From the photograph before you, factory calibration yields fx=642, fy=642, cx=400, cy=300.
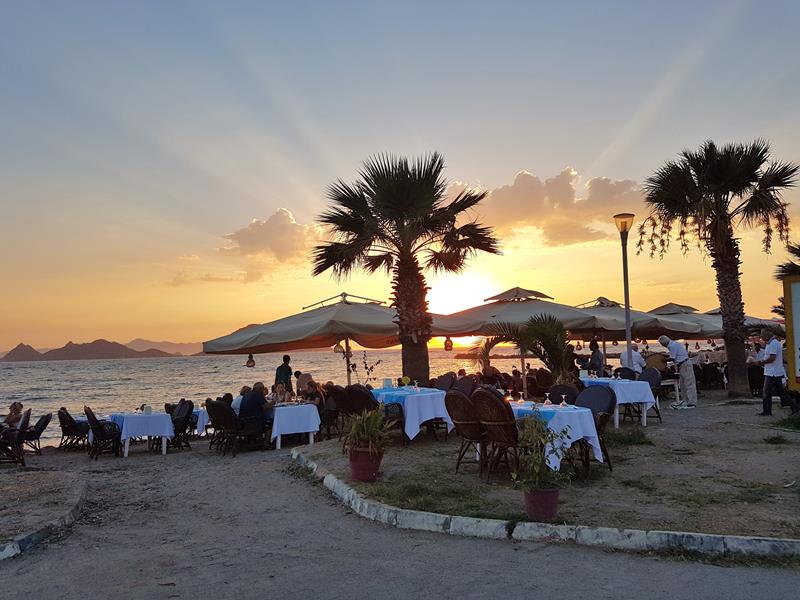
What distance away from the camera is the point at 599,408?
8.49 meters

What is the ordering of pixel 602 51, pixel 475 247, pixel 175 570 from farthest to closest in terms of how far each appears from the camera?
pixel 475 247 → pixel 602 51 → pixel 175 570

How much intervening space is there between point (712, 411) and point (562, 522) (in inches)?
417

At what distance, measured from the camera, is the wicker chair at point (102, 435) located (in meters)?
12.2

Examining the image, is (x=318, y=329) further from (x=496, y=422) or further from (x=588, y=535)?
(x=588, y=535)

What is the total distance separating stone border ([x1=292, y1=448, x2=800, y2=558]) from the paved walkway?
0.49ft

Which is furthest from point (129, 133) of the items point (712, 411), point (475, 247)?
point (712, 411)

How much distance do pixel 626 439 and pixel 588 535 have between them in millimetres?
5579

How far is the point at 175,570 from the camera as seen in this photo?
4.80 m

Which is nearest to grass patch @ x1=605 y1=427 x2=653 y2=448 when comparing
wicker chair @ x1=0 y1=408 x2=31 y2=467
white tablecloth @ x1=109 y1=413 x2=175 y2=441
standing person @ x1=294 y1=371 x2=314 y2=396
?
standing person @ x1=294 y1=371 x2=314 y2=396

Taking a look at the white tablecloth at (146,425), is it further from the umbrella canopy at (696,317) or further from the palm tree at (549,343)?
the umbrella canopy at (696,317)

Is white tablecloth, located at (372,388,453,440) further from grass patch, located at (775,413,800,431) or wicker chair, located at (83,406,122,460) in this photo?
grass patch, located at (775,413,800,431)

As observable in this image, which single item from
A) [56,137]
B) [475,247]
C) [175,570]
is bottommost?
[175,570]

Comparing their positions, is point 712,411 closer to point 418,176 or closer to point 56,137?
point 418,176

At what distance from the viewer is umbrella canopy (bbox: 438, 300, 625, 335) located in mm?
14992
